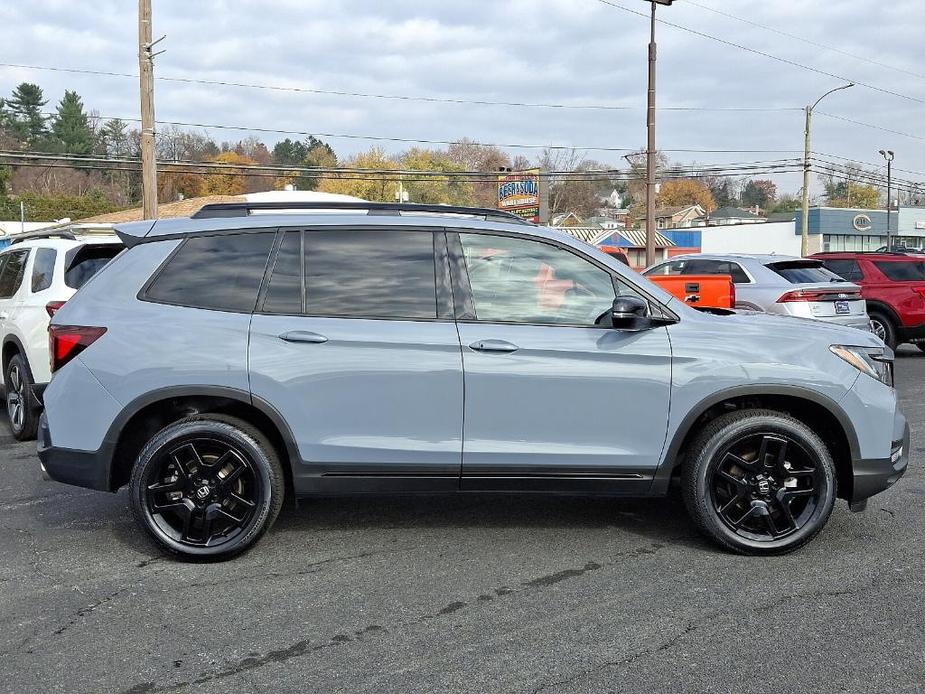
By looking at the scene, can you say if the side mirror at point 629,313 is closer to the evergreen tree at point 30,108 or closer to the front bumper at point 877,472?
the front bumper at point 877,472

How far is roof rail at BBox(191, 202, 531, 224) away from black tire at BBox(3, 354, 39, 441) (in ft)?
12.4

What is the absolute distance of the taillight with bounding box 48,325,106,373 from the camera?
15.1 feet

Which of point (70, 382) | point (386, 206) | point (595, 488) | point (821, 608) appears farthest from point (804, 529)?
point (70, 382)

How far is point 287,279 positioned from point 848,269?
12.6m

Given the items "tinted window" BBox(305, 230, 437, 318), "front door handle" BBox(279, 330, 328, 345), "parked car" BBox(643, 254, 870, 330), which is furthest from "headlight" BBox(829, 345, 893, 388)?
"parked car" BBox(643, 254, 870, 330)

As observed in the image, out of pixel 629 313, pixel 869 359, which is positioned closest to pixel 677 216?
pixel 869 359

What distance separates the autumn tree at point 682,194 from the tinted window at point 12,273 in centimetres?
11456

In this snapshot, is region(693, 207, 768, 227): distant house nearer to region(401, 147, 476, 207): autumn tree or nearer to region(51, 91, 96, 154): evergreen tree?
region(401, 147, 476, 207): autumn tree

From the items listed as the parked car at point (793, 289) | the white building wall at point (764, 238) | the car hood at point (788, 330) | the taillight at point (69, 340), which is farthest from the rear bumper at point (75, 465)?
the white building wall at point (764, 238)

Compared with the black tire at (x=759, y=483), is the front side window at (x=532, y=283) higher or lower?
higher

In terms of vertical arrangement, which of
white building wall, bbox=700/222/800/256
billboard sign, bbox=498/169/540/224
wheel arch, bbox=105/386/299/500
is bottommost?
wheel arch, bbox=105/386/299/500

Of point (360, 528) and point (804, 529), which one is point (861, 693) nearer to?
point (804, 529)

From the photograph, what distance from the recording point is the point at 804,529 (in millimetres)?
4594

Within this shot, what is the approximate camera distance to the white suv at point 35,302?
25.5ft
